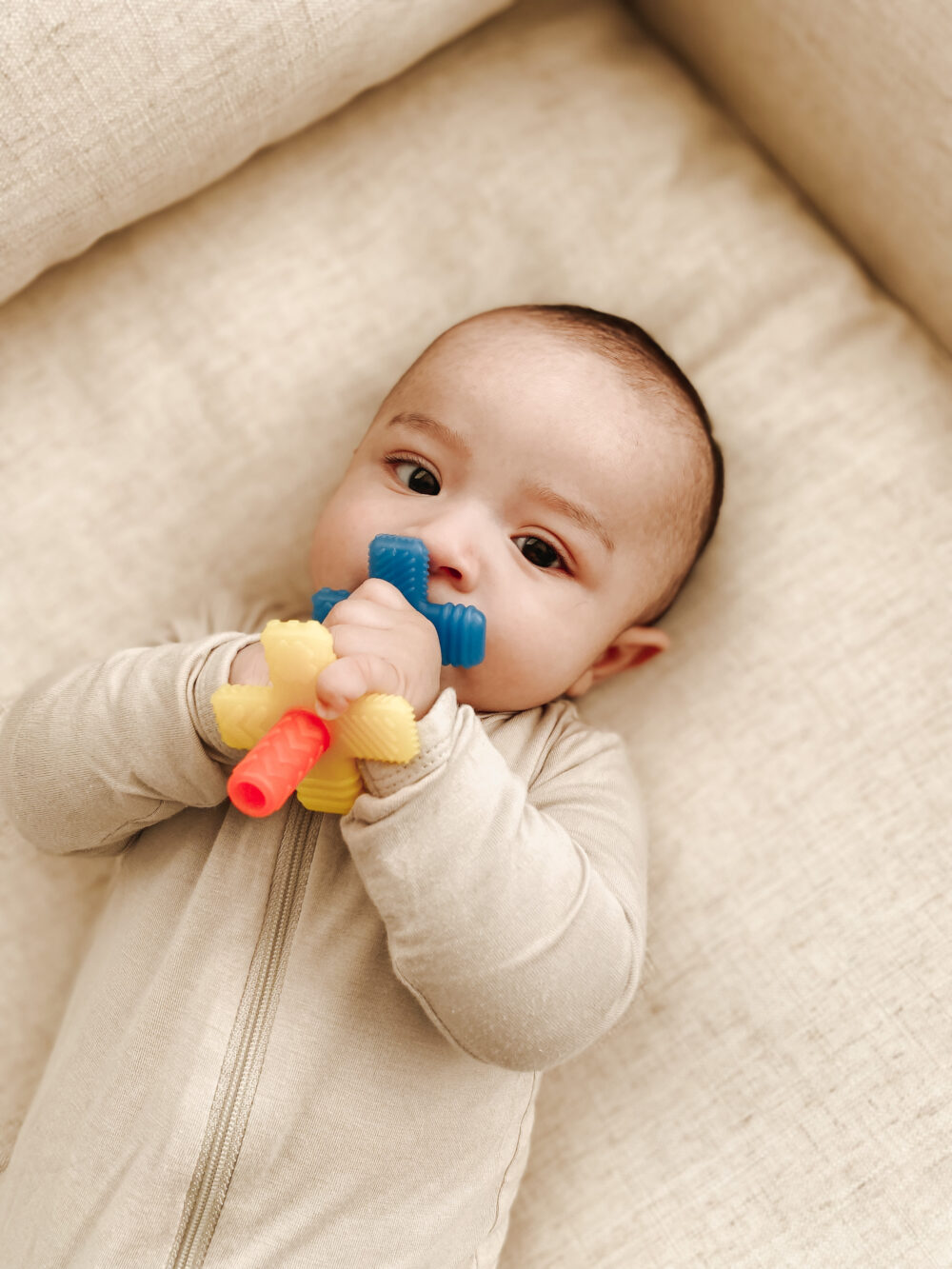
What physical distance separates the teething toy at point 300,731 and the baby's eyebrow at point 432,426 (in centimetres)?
32

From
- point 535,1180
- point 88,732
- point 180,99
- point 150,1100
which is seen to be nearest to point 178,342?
point 180,99

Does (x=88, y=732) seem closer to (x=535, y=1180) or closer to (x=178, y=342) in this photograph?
(x=178, y=342)

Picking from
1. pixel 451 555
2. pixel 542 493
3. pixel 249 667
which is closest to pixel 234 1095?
pixel 249 667

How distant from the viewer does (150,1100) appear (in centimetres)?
91

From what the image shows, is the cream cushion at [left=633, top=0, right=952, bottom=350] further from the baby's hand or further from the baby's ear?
the baby's hand

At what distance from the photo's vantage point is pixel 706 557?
1.23 m

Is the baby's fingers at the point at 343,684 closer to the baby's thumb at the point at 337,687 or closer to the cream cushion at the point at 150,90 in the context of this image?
→ the baby's thumb at the point at 337,687

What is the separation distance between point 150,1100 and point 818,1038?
66cm

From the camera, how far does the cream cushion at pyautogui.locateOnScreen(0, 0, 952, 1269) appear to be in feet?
3.46

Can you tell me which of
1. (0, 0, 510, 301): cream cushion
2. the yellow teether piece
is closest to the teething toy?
the yellow teether piece

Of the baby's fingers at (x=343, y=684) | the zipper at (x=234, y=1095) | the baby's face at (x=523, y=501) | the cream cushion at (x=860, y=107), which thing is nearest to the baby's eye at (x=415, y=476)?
the baby's face at (x=523, y=501)

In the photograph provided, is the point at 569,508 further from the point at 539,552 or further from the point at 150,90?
the point at 150,90

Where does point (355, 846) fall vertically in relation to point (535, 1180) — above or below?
above

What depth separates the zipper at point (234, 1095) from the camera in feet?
2.93
